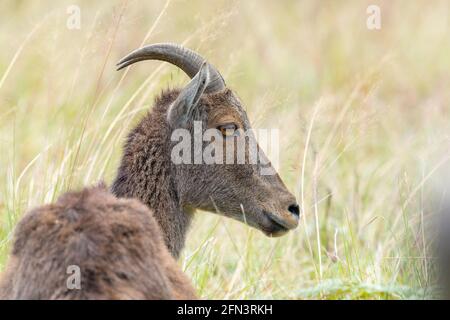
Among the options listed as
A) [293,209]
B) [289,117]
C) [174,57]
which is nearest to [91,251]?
[174,57]

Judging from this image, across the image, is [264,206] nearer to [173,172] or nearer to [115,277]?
[173,172]

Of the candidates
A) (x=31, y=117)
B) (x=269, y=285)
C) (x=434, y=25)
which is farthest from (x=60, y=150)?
(x=434, y=25)

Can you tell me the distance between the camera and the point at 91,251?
505 cm

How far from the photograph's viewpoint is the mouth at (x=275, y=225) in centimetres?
781

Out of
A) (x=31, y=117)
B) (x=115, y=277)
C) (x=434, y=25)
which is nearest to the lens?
(x=115, y=277)

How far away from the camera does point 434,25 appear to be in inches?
661

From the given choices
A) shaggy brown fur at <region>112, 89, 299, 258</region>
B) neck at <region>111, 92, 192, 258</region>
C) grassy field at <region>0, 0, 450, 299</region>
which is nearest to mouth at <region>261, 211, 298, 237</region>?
shaggy brown fur at <region>112, 89, 299, 258</region>

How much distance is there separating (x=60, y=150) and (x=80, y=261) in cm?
435

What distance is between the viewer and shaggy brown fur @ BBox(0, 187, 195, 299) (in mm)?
5004

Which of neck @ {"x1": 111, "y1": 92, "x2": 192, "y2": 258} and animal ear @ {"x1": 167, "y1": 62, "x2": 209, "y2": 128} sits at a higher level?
animal ear @ {"x1": 167, "y1": 62, "x2": 209, "y2": 128}

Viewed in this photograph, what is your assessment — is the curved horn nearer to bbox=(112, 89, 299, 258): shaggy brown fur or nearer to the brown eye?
bbox=(112, 89, 299, 258): shaggy brown fur

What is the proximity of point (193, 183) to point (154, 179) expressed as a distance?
0.32m

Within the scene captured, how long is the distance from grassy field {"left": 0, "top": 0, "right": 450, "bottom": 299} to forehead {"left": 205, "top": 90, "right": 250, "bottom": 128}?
29.4 inches

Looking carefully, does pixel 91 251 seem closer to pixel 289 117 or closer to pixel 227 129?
pixel 227 129
